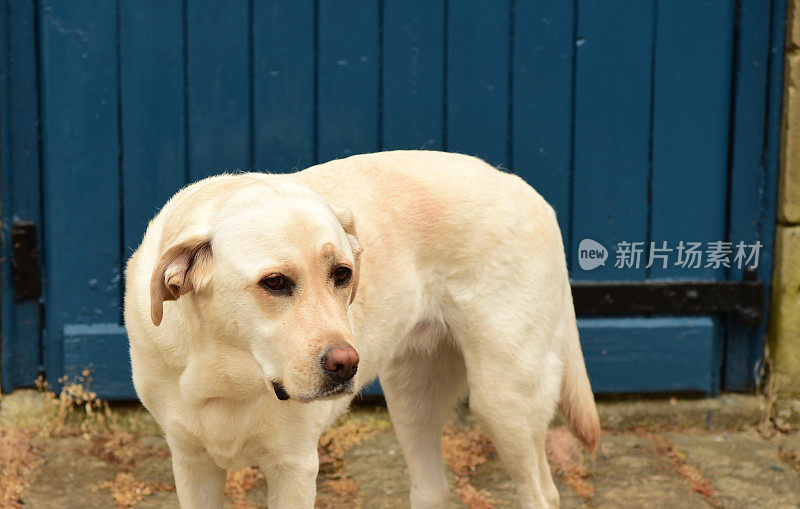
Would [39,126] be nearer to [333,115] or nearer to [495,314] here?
[333,115]

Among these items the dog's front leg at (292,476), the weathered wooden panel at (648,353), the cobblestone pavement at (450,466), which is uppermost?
the dog's front leg at (292,476)

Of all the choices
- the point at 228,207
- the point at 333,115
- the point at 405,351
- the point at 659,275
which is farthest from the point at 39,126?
the point at 659,275

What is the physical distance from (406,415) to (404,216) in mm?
695

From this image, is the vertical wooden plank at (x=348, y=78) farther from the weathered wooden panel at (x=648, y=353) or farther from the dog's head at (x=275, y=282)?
the dog's head at (x=275, y=282)

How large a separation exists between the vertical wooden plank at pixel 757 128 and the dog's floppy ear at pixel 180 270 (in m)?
2.69

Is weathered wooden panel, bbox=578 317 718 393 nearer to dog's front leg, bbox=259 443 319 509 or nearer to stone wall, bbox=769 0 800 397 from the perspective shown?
stone wall, bbox=769 0 800 397

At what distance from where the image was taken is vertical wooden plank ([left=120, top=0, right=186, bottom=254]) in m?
4.01

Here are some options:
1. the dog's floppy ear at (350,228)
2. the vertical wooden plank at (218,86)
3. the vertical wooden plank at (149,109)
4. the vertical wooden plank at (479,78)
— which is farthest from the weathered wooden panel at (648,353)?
the dog's floppy ear at (350,228)

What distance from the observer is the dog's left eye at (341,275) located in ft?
7.31

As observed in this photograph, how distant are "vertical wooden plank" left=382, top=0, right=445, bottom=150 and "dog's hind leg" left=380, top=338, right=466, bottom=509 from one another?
1198 millimetres

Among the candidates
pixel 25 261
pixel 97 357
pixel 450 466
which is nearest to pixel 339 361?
pixel 450 466
